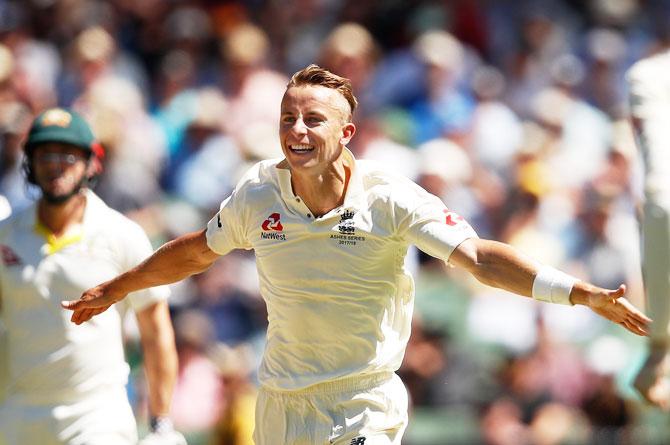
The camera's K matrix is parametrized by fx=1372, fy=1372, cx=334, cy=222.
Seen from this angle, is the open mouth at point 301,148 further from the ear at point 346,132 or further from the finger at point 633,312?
the finger at point 633,312

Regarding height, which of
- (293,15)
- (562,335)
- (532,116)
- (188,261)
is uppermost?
(188,261)

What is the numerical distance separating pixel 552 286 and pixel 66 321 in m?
2.83

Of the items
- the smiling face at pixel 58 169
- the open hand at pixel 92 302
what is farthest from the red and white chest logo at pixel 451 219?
the smiling face at pixel 58 169

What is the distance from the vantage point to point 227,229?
19.7 feet

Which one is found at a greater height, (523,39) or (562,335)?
(523,39)

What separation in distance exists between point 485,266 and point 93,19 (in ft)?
25.5

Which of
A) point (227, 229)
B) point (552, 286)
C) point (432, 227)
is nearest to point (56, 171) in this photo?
point (227, 229)

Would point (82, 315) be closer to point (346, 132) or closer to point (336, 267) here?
point (336, 267)

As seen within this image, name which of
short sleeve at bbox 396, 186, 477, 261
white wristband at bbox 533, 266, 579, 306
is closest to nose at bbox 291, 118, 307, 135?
short sleeve at bbox 396, 186, 477, 261

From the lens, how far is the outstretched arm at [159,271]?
6.11 metres

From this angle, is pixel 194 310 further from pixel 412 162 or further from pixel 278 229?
pixel 278 229

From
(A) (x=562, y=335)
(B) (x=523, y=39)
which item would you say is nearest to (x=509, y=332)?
(A) (x=562, y=335)

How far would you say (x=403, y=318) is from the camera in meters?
6.01

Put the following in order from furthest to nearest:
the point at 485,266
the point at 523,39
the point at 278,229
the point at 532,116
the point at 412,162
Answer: the point at 523,39
the point at 532,116
the point at 412,162
the point at 278,229
the point at 485,266
